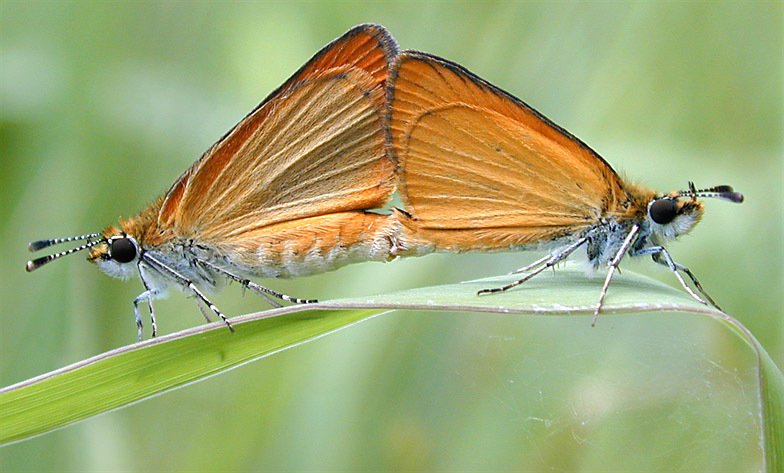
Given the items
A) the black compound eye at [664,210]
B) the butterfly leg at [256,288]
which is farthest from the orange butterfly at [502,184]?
the butterfly leg at [256,288]

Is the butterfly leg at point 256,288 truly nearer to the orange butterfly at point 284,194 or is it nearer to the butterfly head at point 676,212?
the orange butterfly at point 284,194

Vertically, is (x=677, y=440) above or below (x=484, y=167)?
below

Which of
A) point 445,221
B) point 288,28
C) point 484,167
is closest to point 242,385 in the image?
point 445,221

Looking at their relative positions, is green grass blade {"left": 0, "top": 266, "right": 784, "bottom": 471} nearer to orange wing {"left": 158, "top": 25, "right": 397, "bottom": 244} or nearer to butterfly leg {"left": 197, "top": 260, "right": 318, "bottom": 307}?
butterfly leg {"left": 197, "top": 260, "right": 318, "bottom": 307}

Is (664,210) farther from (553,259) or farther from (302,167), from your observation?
(302,167)

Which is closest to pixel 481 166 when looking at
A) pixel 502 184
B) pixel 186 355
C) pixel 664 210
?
pixel 502 184

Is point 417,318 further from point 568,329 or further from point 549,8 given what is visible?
point 549,8
